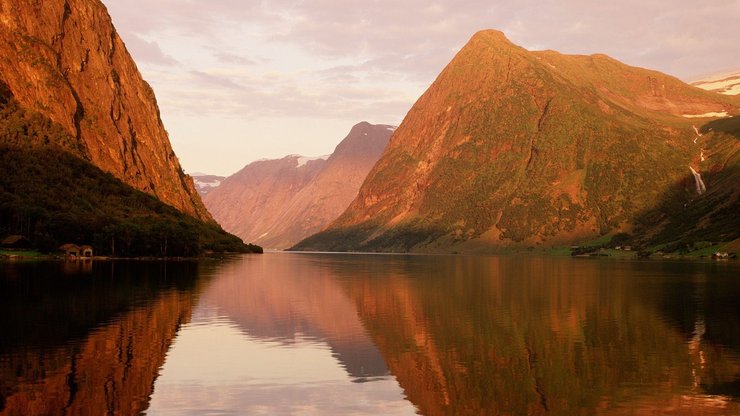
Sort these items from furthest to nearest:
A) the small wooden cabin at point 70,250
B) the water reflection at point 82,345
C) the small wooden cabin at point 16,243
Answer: the small wooden cabin at point 70,250, the small wooden cabin at point 16,243, the water reflection at point 82,345

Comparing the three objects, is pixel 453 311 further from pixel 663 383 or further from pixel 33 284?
pixel 33 284

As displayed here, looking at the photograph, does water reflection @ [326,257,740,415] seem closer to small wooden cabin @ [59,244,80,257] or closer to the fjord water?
the fjord water

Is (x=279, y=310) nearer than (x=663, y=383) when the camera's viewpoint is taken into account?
No

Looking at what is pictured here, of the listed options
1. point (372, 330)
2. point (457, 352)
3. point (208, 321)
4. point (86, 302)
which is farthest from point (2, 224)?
point (457, 352)

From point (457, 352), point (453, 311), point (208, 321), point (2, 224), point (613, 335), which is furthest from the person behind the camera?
point (2, 224)

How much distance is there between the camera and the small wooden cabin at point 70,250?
188375 mm

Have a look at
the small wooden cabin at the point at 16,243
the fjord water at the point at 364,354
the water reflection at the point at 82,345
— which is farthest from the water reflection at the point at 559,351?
the small wooden cabin at the point at 16,243

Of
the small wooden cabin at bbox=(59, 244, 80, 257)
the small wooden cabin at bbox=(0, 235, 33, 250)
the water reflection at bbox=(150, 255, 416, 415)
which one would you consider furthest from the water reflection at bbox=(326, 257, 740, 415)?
the small wooden cabin at bbox=(0, 235, 33, 250)

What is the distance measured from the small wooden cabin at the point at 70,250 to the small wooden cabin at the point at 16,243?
25.8 feet

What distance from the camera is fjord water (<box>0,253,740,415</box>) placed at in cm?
3356

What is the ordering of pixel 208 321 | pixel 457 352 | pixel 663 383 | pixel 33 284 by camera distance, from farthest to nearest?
pixel 33 284 → pixel 208 321 → pixel 457 352 → pixel 663 383

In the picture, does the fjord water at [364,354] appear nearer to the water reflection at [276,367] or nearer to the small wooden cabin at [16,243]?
the water reflection at [276,367]

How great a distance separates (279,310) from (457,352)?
107 feet

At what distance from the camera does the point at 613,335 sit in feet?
183
